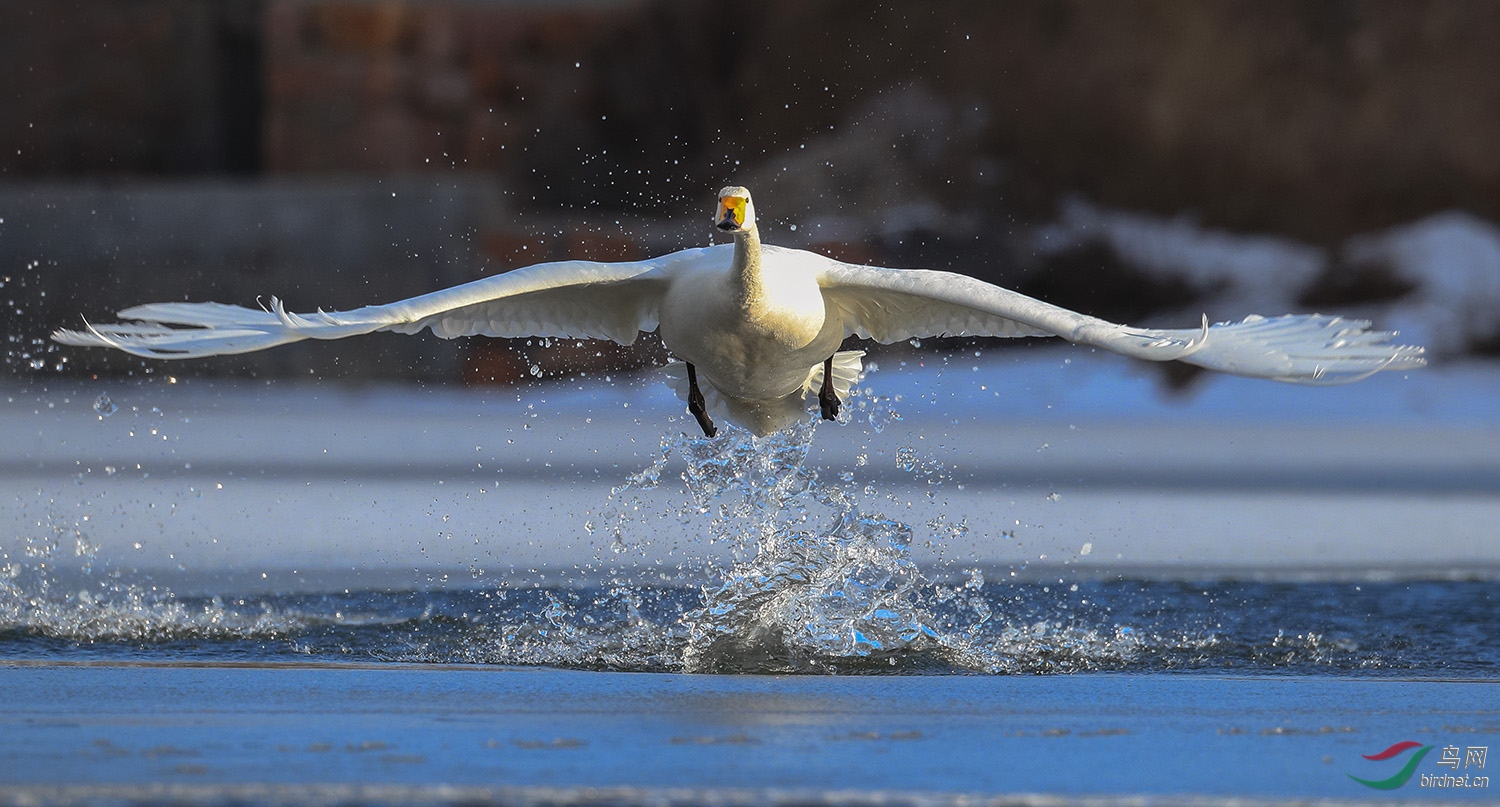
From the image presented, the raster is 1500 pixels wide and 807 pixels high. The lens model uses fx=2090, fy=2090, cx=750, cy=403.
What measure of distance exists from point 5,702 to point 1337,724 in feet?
11.5

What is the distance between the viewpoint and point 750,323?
23.2 ft

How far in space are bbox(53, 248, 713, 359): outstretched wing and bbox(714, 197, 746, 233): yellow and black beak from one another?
2.18ft

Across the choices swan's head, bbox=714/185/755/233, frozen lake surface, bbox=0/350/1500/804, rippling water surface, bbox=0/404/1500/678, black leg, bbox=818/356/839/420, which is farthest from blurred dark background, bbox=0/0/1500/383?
swan's head, bbox=714/185/755/233

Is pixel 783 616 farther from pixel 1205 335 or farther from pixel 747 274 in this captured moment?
pixel 1205 335

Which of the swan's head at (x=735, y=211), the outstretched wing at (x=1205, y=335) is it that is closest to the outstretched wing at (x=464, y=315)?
the swan's head at (x=735, y=211)

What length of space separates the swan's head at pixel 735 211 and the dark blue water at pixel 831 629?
4.39 ft

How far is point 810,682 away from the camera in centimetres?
615

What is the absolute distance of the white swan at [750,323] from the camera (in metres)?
6.70

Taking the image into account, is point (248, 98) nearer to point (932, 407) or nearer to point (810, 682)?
point (932, 407)

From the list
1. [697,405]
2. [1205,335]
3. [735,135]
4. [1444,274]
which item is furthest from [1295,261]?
[1205,335]

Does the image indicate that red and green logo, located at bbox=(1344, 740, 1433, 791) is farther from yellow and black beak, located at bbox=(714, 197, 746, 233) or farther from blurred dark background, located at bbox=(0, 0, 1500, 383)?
blurred dark background, located at bbox=(0, 0, 1500, 383)

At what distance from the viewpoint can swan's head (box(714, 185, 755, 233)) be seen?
6660mm

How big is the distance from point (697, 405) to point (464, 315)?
0.96m

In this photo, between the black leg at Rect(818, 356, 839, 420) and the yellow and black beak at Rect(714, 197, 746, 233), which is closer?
the yellow and black beak at Rect(714, 197, 746, 233)
